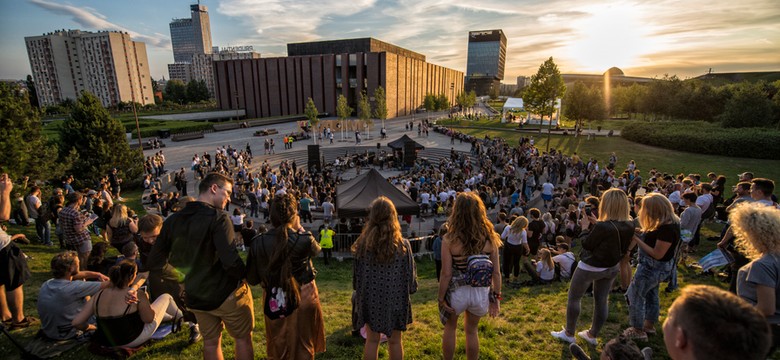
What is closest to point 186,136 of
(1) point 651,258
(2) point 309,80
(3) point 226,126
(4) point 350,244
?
(3) point 226,126

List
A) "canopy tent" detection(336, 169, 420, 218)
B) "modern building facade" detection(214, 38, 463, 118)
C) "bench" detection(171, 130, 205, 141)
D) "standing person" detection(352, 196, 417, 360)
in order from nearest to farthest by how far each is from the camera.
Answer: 1. "standing person" detection(352, 196, 417, 360)
2. "canopy tent" detection(336, 169, 420, 218)
3. "bench" detection(171, 130, 205, 141)
4. "modern building facade" detection(214, 38, 463, 118)

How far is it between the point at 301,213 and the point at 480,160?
1568 centimetres

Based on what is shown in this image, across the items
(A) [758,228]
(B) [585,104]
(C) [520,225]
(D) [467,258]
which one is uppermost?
(B) [585,104]

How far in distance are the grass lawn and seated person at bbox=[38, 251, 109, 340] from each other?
34cm

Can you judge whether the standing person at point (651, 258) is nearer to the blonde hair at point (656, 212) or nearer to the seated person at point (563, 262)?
the blonde hair at point (656, 212)

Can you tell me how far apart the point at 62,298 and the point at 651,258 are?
6848 mm

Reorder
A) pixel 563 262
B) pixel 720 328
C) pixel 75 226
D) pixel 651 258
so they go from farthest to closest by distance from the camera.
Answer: pixel 563 262 < pixel 75 226 < pixel 651 258 < pixel 720 328

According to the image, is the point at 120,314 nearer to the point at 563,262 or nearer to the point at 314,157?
the point at 563,262

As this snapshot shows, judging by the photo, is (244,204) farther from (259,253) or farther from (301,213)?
(259,253)

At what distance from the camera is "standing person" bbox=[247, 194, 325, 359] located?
2.96 m

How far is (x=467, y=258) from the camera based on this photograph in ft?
10.3

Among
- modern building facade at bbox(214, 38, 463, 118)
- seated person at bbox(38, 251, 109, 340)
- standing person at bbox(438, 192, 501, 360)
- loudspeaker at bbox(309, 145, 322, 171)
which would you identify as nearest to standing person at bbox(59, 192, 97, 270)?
seated person at bbox(38, 251, 109, 340)

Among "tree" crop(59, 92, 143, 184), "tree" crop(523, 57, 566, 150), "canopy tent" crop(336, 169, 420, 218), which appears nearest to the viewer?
"canopy tent" crop(336, 169, 420, 218)

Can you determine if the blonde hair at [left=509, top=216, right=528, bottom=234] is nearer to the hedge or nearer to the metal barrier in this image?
the metal barrier
